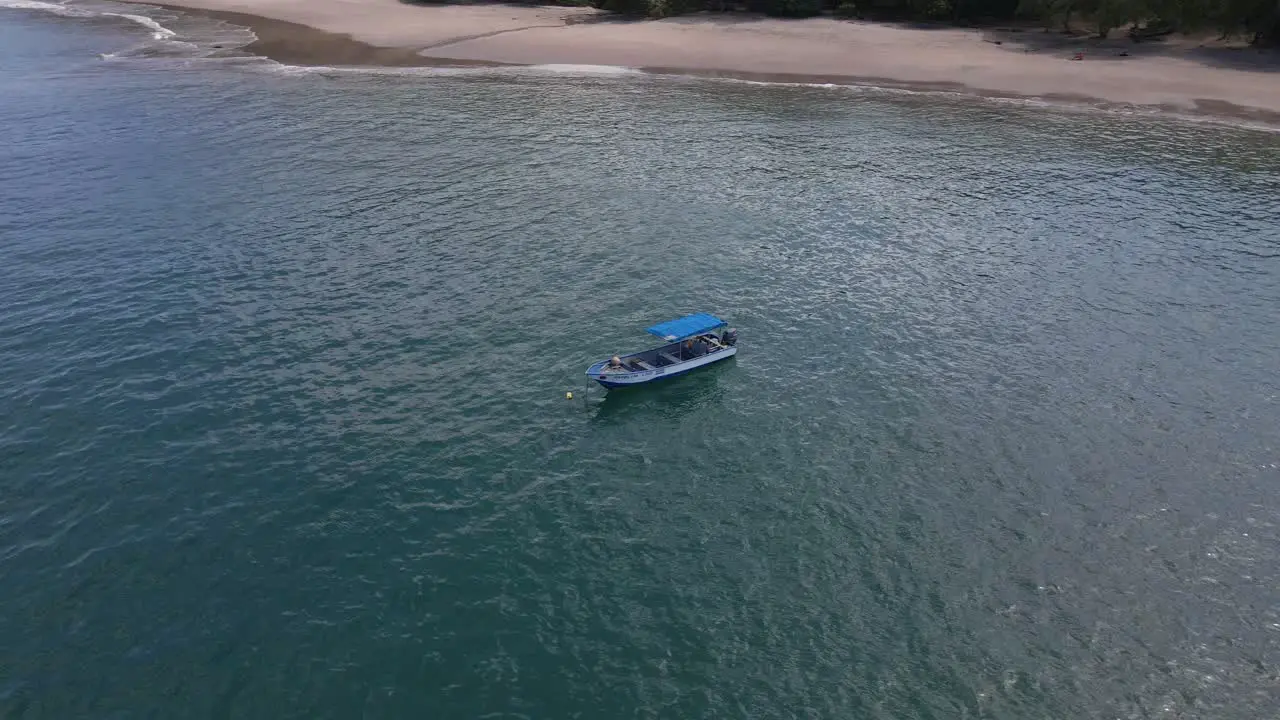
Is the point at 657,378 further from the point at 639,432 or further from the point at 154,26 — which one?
the point at 154,26

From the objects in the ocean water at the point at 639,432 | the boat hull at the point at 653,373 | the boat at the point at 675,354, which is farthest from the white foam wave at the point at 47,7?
the boat hull at the point at 653,373

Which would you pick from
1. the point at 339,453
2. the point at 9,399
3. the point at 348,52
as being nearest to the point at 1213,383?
the point at 339,453

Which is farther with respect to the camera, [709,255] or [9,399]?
[709,255]

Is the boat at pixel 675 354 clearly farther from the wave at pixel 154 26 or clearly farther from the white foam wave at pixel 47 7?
the white foam wave at pixel 47 7

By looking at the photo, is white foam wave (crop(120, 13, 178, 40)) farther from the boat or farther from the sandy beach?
the boat

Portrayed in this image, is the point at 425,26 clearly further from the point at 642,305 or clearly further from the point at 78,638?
the point at 78,638

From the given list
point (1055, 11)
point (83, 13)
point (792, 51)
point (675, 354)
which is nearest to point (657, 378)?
point (675, 354)
